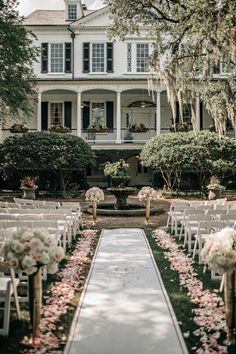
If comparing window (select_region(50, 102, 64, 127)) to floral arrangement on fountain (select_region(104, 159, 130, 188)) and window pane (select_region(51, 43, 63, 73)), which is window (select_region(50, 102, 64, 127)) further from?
floral arrangement on fountain (select_region(104, 159, 130, 188))

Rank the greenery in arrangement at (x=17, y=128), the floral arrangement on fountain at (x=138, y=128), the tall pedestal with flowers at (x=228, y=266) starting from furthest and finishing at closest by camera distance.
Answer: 1. the floral arrangement on fountain at (x=138, y=128)
2. the greenery in arrangement at (x=17, y=128)
3. the tall pedestal with flowers at (x=228, y=266)

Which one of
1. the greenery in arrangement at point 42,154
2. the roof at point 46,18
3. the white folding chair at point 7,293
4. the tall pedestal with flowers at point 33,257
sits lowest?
the white folding chair at point 7,293

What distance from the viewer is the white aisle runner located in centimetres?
512

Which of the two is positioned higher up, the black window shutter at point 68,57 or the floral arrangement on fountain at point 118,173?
the black window shutter at point 68,57

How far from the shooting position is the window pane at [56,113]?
32531 millimetres

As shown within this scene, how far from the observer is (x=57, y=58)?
31.7 meters

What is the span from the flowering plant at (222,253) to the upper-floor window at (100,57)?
2698 centimetres

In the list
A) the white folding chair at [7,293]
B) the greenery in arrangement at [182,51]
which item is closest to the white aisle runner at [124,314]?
the white folding chair at [7,293]

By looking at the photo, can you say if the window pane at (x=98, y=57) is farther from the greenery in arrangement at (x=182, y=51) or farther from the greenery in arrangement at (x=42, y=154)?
the greenery in arrangement at (x=182, y=51)

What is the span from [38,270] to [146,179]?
1073 inches

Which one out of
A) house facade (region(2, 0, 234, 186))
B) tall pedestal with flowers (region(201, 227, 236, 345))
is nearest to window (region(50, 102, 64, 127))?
house facade (region(2, 0, 234, 186))

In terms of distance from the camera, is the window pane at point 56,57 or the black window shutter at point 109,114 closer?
the window pane at point 56,57

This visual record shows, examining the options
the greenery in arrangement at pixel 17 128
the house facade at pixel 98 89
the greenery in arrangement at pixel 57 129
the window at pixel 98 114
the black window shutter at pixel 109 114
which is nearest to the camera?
the greenery in arrangement at pixel 17 128

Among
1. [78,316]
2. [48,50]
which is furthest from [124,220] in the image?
[48,50]
